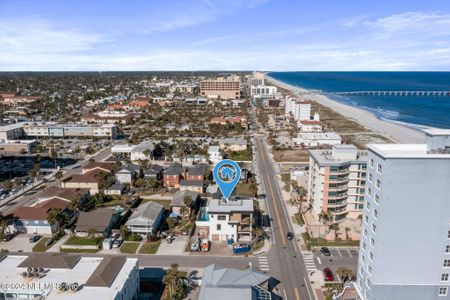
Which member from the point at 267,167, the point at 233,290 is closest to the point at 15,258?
the point at 233,290

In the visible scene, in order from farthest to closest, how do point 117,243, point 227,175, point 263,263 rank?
point 227,175
point 117,243
point 263,263

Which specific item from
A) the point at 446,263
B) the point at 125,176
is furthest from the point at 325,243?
the point at 125,176

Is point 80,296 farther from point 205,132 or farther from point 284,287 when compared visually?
point 205,132

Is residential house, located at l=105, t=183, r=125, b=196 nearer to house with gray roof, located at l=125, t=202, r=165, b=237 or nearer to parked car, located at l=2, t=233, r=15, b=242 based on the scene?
house with gray roof, located at l=125, t=202, r=165, b=237

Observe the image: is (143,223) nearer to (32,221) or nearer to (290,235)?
(32,221)

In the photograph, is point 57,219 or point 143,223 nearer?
point 143,223

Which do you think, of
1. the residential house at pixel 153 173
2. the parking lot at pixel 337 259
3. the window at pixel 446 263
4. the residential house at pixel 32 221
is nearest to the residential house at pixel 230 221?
the parking lot at pixel 337 259

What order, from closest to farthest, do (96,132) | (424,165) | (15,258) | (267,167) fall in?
1. (424,165)
2. (15,258)
3. (267,167)
4. (96,132)
